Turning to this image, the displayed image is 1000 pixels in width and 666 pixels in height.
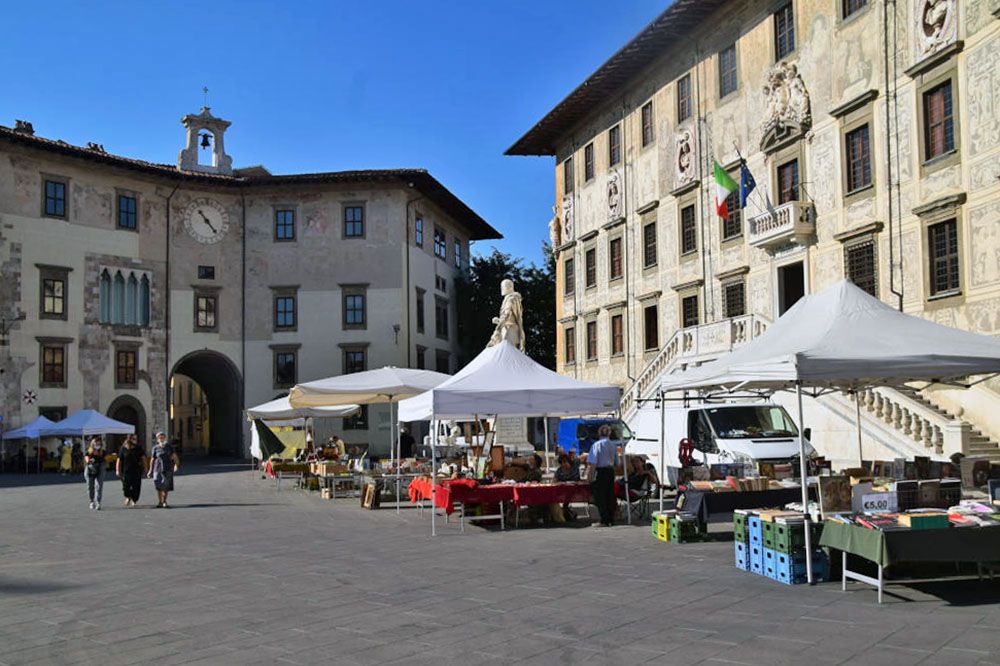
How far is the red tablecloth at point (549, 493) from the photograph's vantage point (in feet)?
49.9

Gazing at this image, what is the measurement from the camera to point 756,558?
10.3m

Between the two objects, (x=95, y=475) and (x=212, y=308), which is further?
(x=212, y=308)

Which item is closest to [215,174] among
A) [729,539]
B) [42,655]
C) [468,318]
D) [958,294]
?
[468,318]

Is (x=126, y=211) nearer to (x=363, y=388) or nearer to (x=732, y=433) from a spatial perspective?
(x=363, y=388)

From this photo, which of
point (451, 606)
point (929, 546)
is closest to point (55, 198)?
point (451, 606)

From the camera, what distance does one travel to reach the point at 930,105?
888 inches

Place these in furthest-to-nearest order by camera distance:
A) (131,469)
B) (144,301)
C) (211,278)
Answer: (211,278)
(144,301)
(131,469)

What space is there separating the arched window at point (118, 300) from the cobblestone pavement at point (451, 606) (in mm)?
32484

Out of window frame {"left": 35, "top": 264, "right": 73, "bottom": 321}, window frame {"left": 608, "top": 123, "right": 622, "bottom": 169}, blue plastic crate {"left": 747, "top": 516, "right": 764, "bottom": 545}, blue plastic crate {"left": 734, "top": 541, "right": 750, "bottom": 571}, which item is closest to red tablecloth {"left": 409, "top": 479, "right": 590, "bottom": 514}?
blue plastic crate {"left": 734, "top": 541, "right": 750, "bottom": 571}

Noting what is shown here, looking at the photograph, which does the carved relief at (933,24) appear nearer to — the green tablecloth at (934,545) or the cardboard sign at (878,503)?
the cardboard sign at (878,503)

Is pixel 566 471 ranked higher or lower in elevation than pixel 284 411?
lower

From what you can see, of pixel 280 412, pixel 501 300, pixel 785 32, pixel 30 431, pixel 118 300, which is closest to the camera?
pixel 785 32

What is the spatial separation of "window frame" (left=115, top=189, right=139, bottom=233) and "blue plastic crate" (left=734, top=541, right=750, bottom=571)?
40.9 m

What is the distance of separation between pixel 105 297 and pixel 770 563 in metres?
40.7
